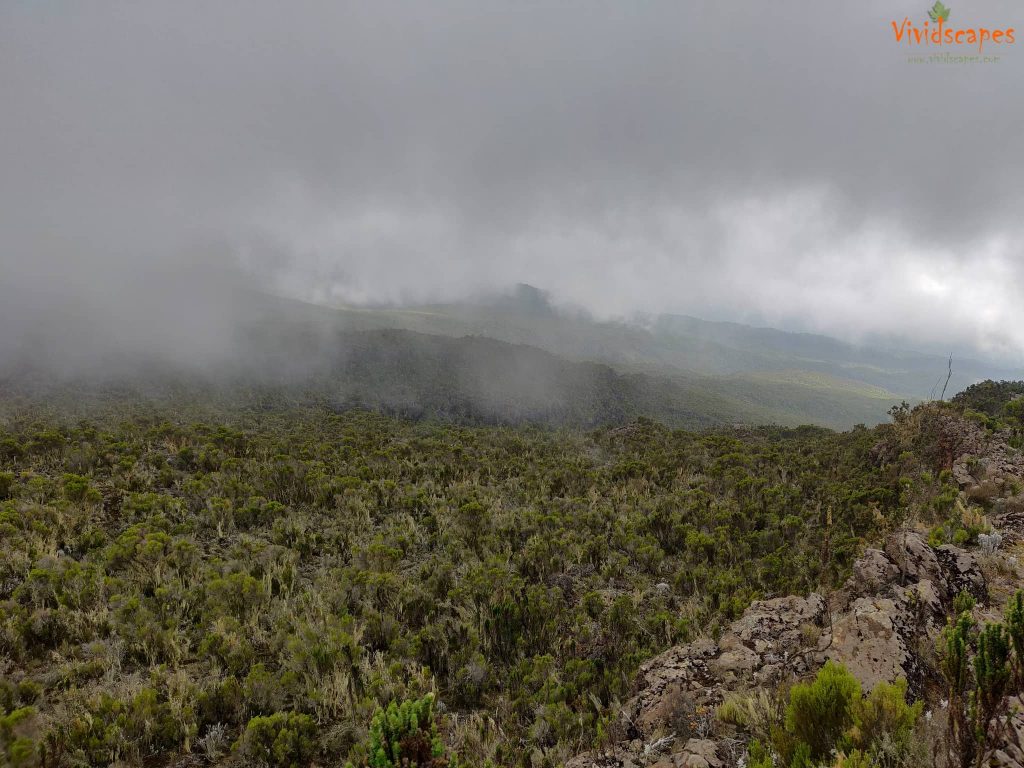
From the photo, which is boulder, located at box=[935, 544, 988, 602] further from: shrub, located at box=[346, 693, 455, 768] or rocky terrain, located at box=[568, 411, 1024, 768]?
shrub, located at box=[346, 693, 455, 768]

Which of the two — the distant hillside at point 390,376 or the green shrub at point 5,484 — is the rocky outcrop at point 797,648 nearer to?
the green shrub at point 5,484

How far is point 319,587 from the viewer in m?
9.00

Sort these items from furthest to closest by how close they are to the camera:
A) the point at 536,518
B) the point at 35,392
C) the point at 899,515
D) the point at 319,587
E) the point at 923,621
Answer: the point at 35,392, the point at 536,518, the point at 899,515, the point at 319,587, the point at 923,621

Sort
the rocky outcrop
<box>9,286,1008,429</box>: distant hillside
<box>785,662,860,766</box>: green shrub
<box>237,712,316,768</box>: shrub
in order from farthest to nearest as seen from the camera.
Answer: <box>9,286,1008,429</box>: distant hillside, <box>237,712,316,768</box>: shrub, the rocky outcrop, <box>785,662,860,766</box>: green shrub

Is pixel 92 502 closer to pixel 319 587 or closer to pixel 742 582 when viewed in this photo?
pixel 319 587

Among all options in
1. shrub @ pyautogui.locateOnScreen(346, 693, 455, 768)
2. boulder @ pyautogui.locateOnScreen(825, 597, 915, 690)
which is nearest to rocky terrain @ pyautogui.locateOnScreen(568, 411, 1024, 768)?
boulder @ pyautogui.locateOnScreen(825, 597, 915, 690)

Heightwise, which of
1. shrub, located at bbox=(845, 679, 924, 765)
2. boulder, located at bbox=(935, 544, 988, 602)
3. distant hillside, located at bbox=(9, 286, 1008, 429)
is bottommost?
distant hillside, located at bbox=(9, 286, 1008, 429)

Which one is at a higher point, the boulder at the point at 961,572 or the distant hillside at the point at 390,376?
the boulder at the point at 961,572

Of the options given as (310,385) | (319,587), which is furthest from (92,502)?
(310,385)

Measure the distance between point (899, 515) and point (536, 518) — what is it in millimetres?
9109

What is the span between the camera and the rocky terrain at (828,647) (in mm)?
4797

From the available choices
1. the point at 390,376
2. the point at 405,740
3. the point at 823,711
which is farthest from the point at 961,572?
the point at 390,376

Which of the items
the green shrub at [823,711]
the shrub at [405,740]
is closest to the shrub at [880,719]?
the green shrub at [823,711]

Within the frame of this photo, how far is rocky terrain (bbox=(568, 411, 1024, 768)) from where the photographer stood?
4797 millimetres
